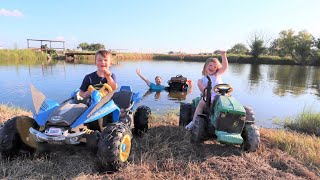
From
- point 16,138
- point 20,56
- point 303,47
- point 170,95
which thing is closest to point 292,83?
point 170,95

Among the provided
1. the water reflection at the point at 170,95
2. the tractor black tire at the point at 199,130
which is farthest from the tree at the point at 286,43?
the tractor black tire at the point at 199,130

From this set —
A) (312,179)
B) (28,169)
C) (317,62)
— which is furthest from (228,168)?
(317,62)

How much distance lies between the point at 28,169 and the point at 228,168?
8.22 feet

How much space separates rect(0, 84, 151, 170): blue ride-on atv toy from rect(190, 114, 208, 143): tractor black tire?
1.26 m

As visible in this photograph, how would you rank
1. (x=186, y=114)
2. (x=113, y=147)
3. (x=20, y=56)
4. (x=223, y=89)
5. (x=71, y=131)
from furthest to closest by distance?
1. (x=20, y=56)
2. (x=186, y=114)
3. (x=223, y=89)
4. (x=71, y=131)
5. (x=113, y=147)

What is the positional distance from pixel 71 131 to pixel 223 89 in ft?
8.87

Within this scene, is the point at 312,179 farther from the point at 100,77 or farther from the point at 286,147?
the point at 100,77

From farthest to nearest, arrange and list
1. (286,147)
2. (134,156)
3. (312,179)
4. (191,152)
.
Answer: (286,147), (191,152), (134,156), (312,179)

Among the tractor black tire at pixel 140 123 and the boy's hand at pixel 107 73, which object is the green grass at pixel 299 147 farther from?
the boy's hand at pixel 107 73

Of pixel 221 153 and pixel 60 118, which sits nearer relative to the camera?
pixel 60 118

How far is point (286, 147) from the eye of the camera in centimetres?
489

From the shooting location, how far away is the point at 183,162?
13.3 ft

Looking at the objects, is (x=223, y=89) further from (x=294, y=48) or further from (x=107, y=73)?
(x=294, y=48)

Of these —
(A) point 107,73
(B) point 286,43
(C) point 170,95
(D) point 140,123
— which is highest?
(B) point 286,43
